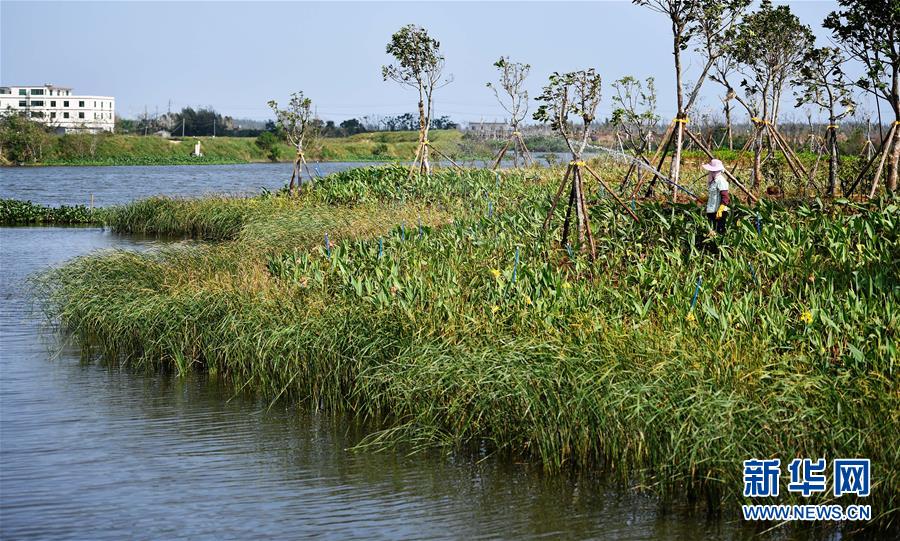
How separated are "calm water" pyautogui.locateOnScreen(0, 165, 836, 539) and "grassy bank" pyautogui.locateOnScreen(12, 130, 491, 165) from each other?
50.0m

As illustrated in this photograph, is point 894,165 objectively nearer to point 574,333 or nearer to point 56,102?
point 574,333

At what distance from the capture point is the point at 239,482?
6.66 metres

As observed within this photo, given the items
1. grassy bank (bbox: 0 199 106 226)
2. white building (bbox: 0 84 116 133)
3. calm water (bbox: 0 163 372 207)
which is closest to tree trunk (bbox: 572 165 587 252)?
grassy bank (bbox: 0 199 106 226)

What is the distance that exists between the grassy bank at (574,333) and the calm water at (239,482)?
0.26m

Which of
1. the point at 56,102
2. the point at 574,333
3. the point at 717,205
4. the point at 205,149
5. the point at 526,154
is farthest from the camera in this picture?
the point at 56,102

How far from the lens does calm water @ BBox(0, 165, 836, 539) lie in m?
5.89

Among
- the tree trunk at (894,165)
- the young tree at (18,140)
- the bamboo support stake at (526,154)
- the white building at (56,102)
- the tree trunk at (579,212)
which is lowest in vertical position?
the tree trunk at (579,212)

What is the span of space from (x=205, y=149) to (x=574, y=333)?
233ft

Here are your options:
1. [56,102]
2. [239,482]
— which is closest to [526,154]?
[239,482]

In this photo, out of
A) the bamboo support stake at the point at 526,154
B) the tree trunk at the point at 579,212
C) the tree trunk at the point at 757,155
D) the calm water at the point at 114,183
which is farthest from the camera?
the calm water at the point at 114,183

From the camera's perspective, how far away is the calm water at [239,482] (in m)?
5.89

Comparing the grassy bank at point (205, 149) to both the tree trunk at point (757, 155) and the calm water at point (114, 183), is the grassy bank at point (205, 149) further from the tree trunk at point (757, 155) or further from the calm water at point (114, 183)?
the tree trunk at point (757, 155)

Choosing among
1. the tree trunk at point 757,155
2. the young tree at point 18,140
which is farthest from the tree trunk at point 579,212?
the young tree at point 18,140

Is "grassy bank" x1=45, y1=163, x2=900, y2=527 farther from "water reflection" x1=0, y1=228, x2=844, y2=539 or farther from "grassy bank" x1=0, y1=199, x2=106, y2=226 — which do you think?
"grassy bank" x1=0, y1=199, x2=106, y2=226
